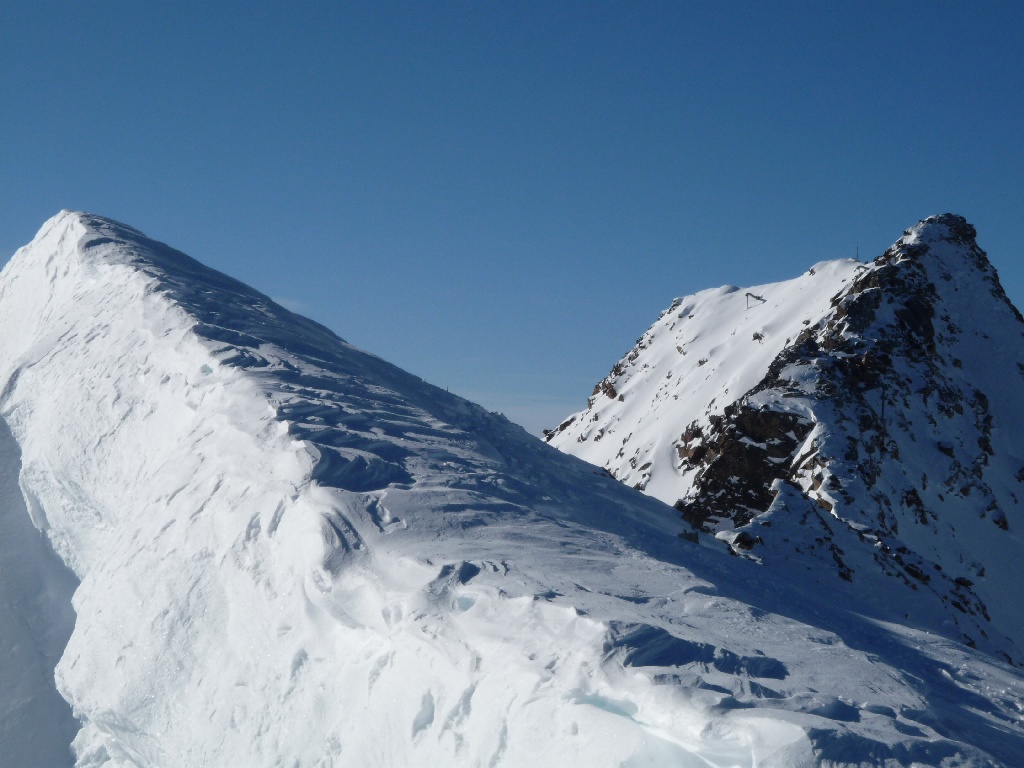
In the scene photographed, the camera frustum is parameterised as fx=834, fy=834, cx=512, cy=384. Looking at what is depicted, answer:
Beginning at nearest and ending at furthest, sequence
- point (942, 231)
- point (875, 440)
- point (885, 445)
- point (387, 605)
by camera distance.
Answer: point (387, 605), point (875, 440), point (885, 445), point (942, 231)

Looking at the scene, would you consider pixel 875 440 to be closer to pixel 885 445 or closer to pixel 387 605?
pixel 885 445

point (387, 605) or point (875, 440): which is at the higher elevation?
point (875, 440)

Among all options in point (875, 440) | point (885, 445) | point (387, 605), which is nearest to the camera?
point (387, 605)

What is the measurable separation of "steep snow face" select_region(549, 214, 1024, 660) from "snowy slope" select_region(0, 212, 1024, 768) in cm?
297

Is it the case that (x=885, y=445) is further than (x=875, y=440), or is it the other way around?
(x=885, y=445)

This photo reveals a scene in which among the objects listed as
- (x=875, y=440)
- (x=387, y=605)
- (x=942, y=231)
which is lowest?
(x=387, y=605)

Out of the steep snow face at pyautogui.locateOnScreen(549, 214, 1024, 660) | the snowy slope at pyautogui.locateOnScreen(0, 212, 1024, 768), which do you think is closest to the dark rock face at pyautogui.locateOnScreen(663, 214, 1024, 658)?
the steep snow face at pyautogui.locateOnScreen(549, 214, 1024, 660)

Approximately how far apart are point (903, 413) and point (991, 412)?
558 cm

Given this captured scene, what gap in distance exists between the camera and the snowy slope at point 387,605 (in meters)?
4.08

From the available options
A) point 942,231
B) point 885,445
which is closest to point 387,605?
point 885,445

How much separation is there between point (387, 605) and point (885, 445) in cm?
1652

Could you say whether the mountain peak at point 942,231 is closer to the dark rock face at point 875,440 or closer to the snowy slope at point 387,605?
the dark rock face at point 875,440

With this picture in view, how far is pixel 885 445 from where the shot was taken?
61.9 ft

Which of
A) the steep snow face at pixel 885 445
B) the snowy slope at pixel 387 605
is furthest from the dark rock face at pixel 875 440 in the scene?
the snowy slope at pixel 387 605
